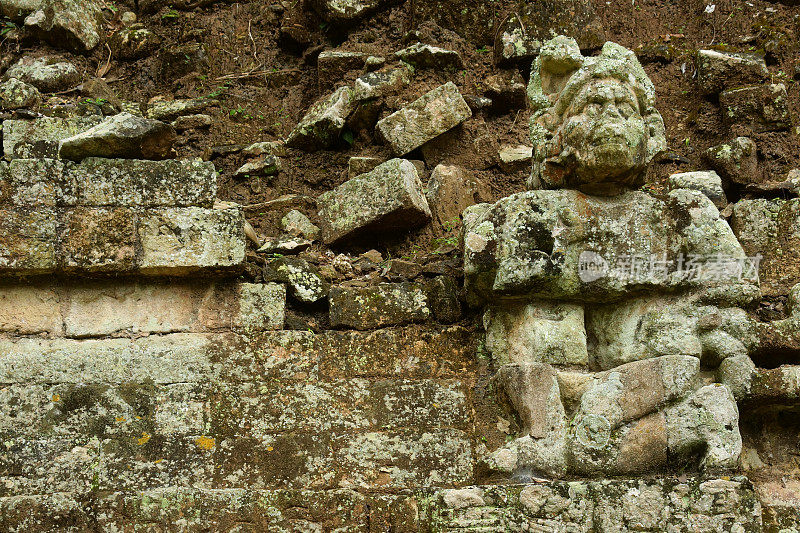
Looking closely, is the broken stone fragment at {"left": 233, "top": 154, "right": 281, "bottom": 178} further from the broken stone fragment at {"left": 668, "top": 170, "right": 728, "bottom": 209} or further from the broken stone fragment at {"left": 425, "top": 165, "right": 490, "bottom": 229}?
the broken stone fragment at {"left": 668, "top": 170, "right": 728, "bottom": 209}

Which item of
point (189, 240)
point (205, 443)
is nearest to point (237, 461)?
point (205, 443)

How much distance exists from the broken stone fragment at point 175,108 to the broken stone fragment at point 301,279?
1.75m

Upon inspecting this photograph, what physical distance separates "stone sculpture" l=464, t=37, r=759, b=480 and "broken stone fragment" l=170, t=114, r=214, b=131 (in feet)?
7.59

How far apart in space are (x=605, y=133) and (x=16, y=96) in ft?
12.4

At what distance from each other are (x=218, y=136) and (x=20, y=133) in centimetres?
128

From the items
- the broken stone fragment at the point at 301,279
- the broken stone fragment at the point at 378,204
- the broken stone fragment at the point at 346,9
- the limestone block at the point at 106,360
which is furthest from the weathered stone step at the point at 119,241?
the broken stone fragment at the point at 346,9

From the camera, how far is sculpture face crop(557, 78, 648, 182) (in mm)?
4125

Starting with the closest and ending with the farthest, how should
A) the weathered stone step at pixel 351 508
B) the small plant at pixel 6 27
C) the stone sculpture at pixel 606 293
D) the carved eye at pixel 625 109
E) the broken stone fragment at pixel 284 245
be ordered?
the weathered stone step at pixel 351 508 < the stone sculpture at pixel 606 293 < the carved eye at pixel 625 109 < the broken stone fragment at pixel 284 245 < the small plant at pixel 6 27

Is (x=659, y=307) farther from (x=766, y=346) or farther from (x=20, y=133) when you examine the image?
(x=20, y=133)

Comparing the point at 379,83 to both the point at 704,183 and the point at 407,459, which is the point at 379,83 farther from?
the point at 407,459

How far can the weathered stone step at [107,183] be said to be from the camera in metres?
4.42

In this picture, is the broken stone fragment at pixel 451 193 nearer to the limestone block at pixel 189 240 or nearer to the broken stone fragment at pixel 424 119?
the broken stone fragment at pixel 424 119

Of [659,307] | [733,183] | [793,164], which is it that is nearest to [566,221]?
[659,307]

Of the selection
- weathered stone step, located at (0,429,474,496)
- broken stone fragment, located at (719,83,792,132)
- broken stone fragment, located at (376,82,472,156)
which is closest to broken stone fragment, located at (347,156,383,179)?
broken stone fragment, located at (376,82,472,156)
